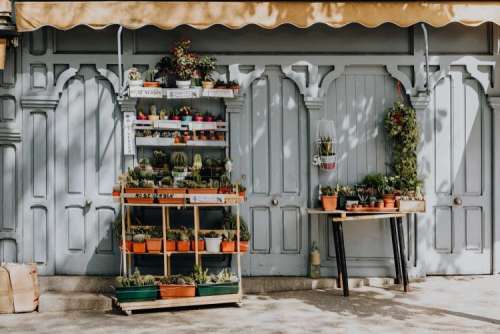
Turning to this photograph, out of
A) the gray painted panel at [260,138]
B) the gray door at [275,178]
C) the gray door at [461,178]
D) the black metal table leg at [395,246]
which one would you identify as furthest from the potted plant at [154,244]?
the gray door at [461,178]

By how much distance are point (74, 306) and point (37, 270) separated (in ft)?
3.67

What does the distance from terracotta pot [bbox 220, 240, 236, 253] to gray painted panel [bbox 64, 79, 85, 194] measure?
2.24 metres

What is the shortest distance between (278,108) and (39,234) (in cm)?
376

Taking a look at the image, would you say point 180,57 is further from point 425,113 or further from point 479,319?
point 479,319

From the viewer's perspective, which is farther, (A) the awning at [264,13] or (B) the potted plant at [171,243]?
(A) the awning at [264,13]

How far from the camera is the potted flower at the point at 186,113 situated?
10836 millimetres

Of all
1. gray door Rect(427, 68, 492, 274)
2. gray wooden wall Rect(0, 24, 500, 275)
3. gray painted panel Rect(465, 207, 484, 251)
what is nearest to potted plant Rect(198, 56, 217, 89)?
gray wooden wall Rect(0, 24, 500, 275)

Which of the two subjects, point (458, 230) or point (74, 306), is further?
point (458, 230)

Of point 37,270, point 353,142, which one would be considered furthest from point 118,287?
point 353,142

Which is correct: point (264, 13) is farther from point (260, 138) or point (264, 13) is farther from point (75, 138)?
point (75, 138)

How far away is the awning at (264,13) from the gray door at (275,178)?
974 mm

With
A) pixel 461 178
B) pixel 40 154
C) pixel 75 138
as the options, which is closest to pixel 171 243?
pixel 75 138

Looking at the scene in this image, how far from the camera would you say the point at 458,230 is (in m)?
11.2

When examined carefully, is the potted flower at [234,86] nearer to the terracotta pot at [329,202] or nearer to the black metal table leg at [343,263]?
the terracotta pot at [329,202]
